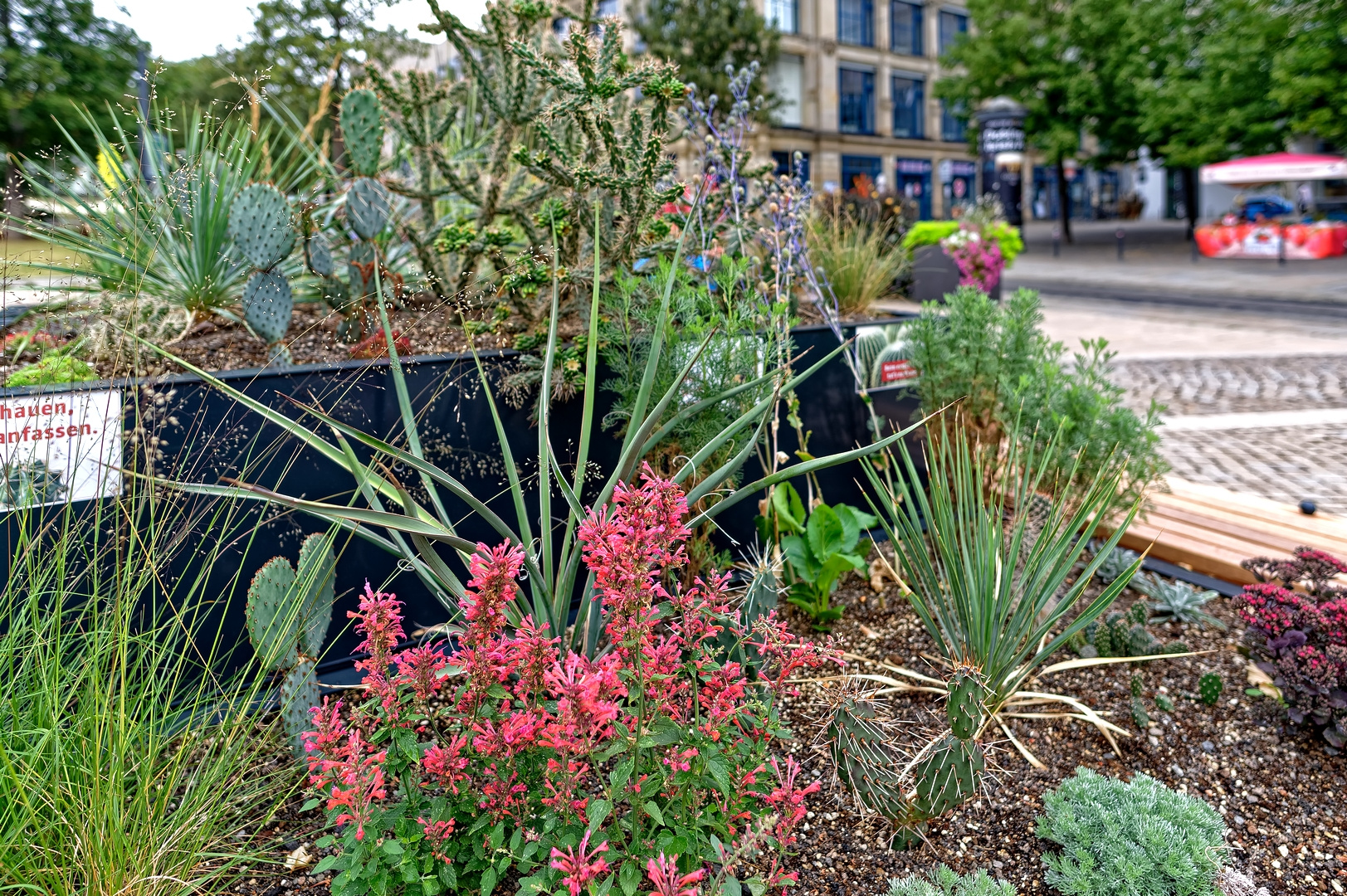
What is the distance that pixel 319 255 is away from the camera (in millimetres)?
3535

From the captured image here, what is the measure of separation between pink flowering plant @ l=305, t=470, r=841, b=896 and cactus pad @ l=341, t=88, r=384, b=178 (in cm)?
246

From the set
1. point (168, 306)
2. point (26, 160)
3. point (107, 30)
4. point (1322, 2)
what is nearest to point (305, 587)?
point (26, 160)

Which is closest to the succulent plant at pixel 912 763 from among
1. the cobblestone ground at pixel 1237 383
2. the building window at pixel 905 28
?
the cobblestone ground at pixel 1237 383

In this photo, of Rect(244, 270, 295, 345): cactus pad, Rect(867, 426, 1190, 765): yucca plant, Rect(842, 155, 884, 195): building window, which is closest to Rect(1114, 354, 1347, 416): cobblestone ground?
Rect(867, 426, 1190, 765): yucca plant

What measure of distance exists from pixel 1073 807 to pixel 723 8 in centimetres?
2965

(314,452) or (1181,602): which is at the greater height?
(314,452)

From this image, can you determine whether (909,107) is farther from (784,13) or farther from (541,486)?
(541,486)

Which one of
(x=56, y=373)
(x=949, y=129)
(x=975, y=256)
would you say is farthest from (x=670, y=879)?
(x=949, y=129)

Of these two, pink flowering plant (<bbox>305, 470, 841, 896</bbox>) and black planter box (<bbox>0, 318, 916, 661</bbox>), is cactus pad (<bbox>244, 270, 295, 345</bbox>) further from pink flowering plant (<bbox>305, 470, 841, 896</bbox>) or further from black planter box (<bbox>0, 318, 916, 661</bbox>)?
pink flowering plant (<bbox>305, 470, 841, 896</bbox>)

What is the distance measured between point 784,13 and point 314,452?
3581 centimetres

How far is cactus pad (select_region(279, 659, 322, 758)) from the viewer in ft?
7.19

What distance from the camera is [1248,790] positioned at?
243 cm

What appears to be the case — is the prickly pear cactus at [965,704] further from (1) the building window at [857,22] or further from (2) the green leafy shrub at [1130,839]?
(1) the building window at [857,22]

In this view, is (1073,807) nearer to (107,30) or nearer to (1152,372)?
(1152,372)
